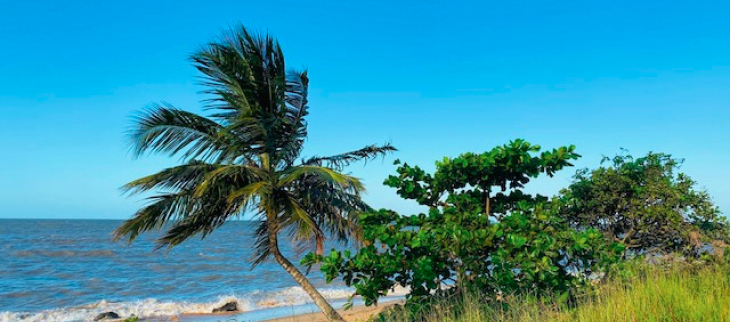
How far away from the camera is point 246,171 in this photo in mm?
9141

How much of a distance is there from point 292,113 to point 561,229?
6050 mm

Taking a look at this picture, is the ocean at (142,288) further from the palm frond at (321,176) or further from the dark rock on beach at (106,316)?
the palm frond at (321,176)

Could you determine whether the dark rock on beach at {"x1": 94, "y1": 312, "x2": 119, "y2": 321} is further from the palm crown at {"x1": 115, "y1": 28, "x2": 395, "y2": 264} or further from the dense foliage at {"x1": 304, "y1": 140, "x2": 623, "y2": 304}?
the dense foliage at {"x1": 304, "y1": 140, "x2": 623, "y2": 304}

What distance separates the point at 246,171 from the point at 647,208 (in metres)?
6.33

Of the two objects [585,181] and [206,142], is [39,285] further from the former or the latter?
[585,181]

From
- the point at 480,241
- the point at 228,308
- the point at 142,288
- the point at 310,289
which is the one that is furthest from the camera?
the point at 142,288

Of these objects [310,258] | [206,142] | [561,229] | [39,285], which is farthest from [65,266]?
[561,229]

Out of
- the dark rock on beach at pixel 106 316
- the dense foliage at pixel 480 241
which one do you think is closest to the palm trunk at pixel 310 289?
the dense foliage at pixel 480 241

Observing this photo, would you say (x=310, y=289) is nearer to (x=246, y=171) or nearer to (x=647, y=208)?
(x=246, y=171)

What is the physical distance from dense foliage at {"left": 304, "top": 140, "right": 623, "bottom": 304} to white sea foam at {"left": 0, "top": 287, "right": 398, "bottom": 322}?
993 cm

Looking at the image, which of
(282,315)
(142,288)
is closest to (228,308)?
(282,315)

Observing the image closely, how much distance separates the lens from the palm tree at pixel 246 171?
29.8 ft

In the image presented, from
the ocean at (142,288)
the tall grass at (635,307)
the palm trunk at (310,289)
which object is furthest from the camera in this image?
the ocean at (142,288)

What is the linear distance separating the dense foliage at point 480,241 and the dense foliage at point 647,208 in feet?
5.51
